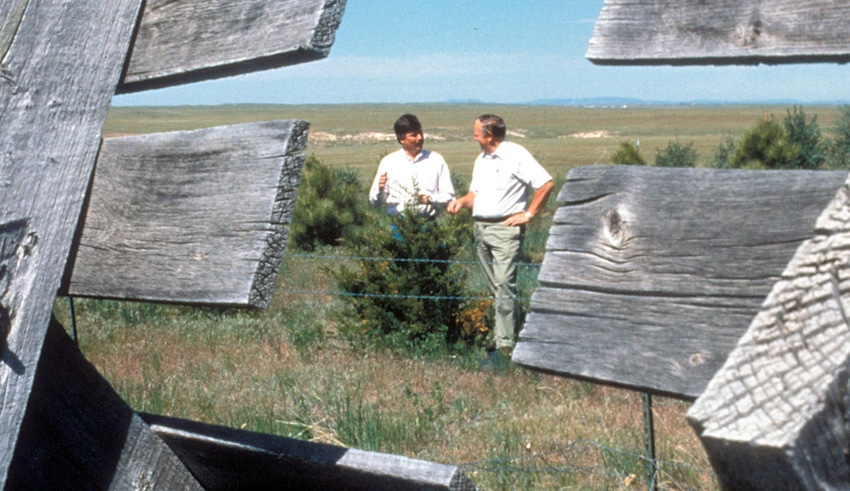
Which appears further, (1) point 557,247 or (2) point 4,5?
(2) point 4,5

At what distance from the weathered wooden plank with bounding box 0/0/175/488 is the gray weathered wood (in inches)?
21.3

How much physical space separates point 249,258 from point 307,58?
0.73ft

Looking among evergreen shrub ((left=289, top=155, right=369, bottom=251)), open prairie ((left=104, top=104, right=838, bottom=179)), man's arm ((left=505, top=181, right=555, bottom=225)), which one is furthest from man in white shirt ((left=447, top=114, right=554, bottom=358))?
open prairie ((left=104, top=104, right=838, bottom=179))

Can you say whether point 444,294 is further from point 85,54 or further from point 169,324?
point 85,54

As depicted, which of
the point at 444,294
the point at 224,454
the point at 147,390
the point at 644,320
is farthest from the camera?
the point at 444,294

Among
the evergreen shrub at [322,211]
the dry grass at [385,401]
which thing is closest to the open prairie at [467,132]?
the evergreen shrub at [322,211]

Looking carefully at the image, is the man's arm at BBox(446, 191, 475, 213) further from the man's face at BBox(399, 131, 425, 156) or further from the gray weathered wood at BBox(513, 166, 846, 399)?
the gray weathered wood at BBox(513, 166, 846, 399)

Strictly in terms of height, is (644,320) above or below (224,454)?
above

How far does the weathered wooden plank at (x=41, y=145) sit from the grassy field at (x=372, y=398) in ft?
5.68

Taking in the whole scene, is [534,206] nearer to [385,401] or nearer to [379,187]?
[379,187]

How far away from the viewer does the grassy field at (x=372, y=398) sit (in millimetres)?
3893

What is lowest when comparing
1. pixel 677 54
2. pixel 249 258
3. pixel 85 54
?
pixel 249 258

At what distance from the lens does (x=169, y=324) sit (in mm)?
8234

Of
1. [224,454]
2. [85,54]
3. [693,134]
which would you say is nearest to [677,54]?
[85,54]
